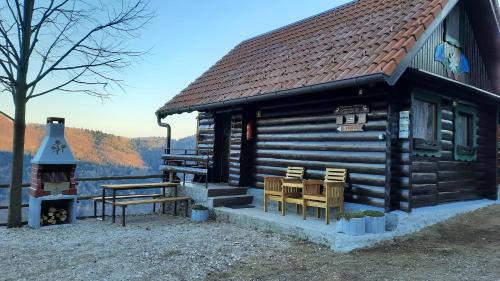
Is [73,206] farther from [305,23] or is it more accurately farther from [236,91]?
[305,23]

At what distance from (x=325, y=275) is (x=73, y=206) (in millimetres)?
6353

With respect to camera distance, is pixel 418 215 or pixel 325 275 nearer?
pixel 325 275

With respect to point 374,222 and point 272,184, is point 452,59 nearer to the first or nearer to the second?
point 374,222

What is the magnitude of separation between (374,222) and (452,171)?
3906 mm

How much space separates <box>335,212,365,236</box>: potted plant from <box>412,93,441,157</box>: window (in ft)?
7.76

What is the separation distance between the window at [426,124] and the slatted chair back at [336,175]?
5.07ft

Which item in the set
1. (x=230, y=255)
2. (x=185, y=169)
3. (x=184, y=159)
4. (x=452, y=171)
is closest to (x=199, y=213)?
(x=185, y=169)

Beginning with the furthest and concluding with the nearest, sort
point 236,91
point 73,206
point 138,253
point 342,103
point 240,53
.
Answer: point 240,53
point 236,91
point 73,206
point 342,103
point 138,253

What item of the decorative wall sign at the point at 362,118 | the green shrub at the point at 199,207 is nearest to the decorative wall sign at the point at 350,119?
the decorative wall sign at the point at 362,118

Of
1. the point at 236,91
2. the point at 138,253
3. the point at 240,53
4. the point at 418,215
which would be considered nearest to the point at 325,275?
the point at 138,253

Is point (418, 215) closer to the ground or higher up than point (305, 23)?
closer to the ground

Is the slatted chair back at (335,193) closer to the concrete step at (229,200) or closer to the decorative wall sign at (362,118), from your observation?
the decorative wall sign at (362,118)

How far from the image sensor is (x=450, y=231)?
7773mm

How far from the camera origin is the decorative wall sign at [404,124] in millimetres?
7500
